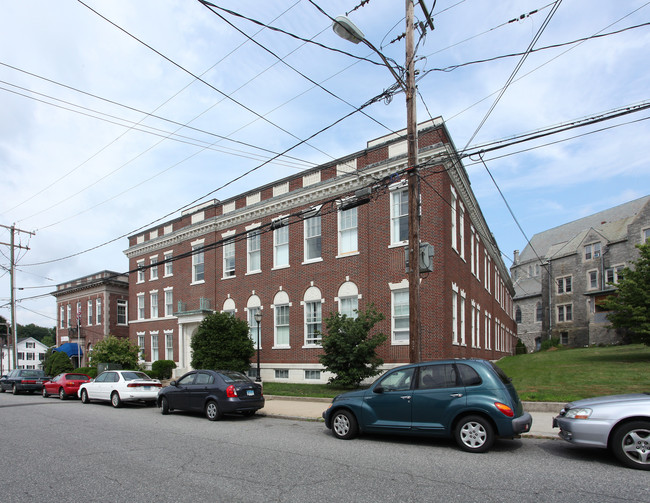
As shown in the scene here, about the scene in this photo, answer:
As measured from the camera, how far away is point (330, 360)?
59.5ft

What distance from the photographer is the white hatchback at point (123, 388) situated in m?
17.5

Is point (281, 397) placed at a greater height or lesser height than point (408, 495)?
lesser

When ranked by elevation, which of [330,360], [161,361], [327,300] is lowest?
[161,361]

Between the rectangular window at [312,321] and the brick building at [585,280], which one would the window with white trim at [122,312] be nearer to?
the rectangular window at [312,321]

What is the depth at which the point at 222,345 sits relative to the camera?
2375cm

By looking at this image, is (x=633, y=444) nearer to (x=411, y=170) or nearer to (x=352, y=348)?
(x=411, y=170)

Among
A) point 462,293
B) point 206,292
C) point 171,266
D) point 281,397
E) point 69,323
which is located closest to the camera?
point 281,397

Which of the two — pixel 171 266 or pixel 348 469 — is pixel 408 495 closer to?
pixel 348 469

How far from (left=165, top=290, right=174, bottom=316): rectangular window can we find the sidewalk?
17.6 m

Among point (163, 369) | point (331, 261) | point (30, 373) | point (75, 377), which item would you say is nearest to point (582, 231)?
point (331, 261)

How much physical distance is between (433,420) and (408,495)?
117 inches

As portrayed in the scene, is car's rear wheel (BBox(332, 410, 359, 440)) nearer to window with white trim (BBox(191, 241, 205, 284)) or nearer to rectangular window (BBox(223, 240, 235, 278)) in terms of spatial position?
rectangular window (BBox(223, 240, 235, 278))

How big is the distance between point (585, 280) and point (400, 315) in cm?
4348

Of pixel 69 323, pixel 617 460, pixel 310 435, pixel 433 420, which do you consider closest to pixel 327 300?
pixel 310 435
